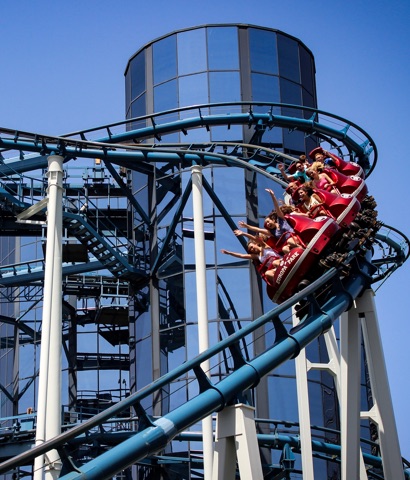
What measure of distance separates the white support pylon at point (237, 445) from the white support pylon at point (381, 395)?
2.84 m

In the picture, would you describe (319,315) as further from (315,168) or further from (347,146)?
(347,146)

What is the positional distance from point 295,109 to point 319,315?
42.5 feet

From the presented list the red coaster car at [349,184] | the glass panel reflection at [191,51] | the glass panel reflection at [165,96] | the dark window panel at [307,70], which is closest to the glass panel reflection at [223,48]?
the glass panel reflection at [191,51]

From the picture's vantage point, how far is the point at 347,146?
2580cm

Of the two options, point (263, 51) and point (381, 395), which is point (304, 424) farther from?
point (263, 51)

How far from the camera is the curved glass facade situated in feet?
75.6

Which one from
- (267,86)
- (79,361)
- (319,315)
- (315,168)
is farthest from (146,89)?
(319,315)

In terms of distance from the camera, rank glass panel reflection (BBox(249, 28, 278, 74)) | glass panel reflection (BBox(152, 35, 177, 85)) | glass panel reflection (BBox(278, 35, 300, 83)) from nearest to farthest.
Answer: glass panel reflection (BBox(249, 28, 278, 74)) < glass panel reflection (BBox(152, 35, 177, 85)) < glass panel reflection (BBox(278, 35, 300, 83))

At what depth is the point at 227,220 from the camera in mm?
23359

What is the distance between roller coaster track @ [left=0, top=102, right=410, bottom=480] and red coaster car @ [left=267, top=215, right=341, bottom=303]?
36 cm

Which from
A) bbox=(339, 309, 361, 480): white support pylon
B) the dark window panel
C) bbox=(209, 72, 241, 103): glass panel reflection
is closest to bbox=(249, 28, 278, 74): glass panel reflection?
bbox=(209, 72, 241, 103): glass panel reflection

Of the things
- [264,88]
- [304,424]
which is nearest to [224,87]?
[264,88]

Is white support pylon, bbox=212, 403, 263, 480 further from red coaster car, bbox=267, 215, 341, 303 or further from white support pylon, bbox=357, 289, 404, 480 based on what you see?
red coaster car, bbox=267, 215, 341, 303

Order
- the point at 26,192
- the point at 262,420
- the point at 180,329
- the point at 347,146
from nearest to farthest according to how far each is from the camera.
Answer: the point at 262,420 < the point at 180,329 < the point at 347,146 < the point at 26,192
